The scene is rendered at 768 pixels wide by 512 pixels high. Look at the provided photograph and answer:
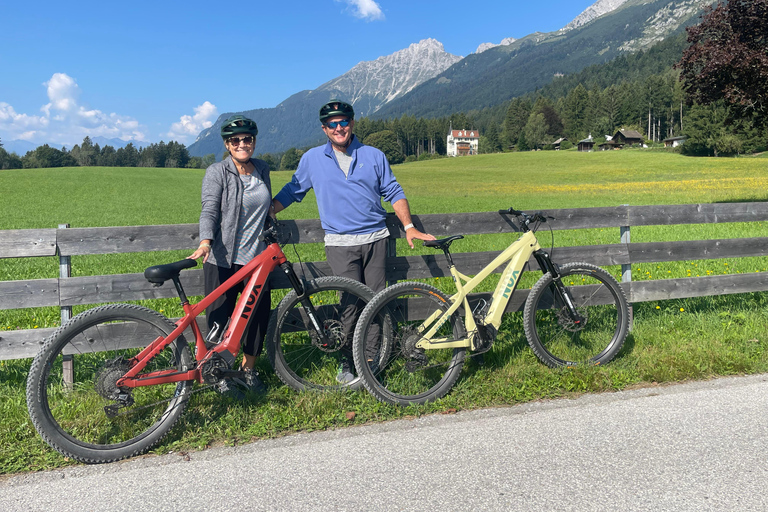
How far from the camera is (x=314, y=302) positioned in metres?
4.75

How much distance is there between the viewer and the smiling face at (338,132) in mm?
4461

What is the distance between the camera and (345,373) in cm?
453

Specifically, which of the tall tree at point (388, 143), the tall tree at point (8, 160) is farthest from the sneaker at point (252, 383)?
the tall tree at point (388, 143)

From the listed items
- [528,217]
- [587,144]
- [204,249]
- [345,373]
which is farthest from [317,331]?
[587,144]

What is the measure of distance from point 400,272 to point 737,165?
56.8m

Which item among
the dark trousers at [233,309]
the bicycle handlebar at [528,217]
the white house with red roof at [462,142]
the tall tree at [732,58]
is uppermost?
the white house with red roof at [462,142]

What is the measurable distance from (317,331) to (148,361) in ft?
4.29

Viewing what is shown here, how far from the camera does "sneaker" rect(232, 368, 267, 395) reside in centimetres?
408

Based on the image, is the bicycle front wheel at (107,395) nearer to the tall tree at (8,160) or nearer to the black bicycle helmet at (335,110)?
the black bicycle helmet at (335,110)

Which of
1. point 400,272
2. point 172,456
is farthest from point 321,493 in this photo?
point 400,272

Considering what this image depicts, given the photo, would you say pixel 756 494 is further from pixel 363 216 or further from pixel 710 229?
pixel 710 229

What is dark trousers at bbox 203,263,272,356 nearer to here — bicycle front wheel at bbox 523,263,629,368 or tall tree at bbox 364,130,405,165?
bicycle front wheel at bbox 523,263,629,368

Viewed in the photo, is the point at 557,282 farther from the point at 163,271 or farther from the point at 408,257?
the point at 163,271

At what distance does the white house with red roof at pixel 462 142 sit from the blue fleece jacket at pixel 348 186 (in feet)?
616
